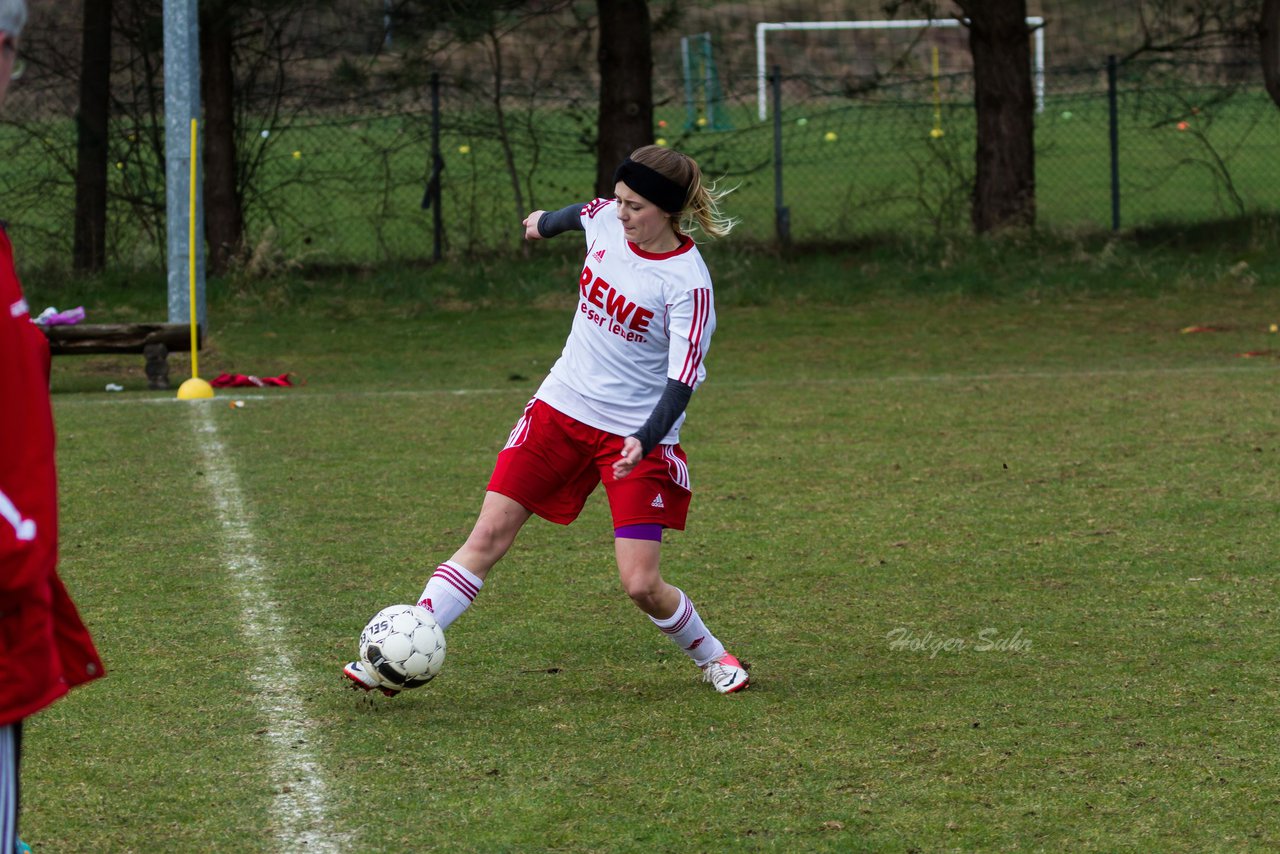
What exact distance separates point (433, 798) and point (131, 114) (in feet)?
49.8

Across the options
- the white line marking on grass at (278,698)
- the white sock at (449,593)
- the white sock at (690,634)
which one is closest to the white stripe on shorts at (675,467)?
the white sock at (690,634)

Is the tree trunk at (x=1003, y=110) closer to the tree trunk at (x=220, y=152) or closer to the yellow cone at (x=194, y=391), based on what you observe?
the tree trunk at (x=220, y=152)

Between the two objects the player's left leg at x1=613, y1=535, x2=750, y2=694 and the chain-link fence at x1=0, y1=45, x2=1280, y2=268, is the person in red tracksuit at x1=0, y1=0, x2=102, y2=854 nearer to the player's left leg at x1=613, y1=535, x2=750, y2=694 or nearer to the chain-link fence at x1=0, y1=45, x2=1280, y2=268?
the player's left leg at x1=613, y1=535, x2=750, y2=694

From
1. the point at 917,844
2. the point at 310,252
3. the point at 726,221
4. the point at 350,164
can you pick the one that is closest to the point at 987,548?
the point at 726,221

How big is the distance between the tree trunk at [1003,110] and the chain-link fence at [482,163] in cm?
63

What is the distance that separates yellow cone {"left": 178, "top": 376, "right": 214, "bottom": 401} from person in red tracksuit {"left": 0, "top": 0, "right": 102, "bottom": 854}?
9.26m

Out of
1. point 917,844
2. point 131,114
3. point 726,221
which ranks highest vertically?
point 131,114

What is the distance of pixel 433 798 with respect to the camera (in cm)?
413

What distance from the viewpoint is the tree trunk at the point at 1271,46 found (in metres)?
16.5

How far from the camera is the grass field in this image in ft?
13.3

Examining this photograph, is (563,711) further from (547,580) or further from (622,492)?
(547,580)

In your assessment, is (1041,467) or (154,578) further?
(1041,467)

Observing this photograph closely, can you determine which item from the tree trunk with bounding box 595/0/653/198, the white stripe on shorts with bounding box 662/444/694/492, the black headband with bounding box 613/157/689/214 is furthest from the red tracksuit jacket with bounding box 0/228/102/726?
the tree trunk with bounding box 595/0/653/198

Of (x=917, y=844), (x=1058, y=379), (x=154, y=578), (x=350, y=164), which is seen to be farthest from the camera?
(x=350, y=164)
